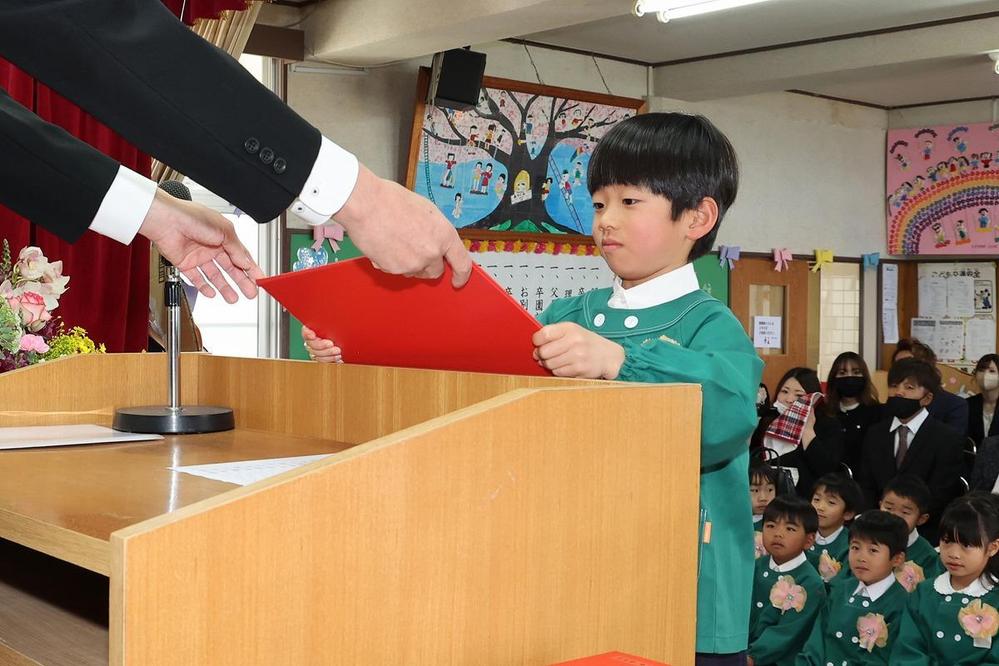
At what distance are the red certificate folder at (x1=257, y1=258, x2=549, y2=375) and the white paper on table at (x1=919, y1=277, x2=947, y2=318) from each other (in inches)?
302

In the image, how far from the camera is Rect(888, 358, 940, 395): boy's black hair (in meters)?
5.42

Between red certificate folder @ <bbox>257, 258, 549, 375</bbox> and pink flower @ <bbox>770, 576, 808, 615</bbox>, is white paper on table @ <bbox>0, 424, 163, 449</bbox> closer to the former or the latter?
red certificate folder @ <bbox>257, 258, 549, 375</bbox>

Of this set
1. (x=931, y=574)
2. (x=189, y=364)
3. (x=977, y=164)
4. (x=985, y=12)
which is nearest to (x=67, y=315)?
(x=189, y=364)

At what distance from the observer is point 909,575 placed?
11.6ft

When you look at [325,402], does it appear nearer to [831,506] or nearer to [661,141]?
[661,141]

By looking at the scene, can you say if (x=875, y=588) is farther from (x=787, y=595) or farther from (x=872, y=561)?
(x=787, y=595)

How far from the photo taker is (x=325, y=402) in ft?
4.40

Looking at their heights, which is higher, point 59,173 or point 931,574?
point 59,173

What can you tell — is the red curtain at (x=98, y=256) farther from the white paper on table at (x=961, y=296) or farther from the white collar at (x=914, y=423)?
the white paper on table at (x=961, y=296)

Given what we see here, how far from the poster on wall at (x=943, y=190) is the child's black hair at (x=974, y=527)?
4.90m

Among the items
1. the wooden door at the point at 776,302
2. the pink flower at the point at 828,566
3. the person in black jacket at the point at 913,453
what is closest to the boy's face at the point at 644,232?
the pink flower at the point at 828,566

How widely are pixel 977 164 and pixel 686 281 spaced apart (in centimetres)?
701

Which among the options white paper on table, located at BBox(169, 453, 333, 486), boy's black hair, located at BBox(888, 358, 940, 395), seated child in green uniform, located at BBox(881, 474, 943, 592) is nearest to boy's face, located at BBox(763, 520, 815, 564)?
seated child in green uniform, located at BBox(881, 474, 943, 592)

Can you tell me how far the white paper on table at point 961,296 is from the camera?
813 centimetres
